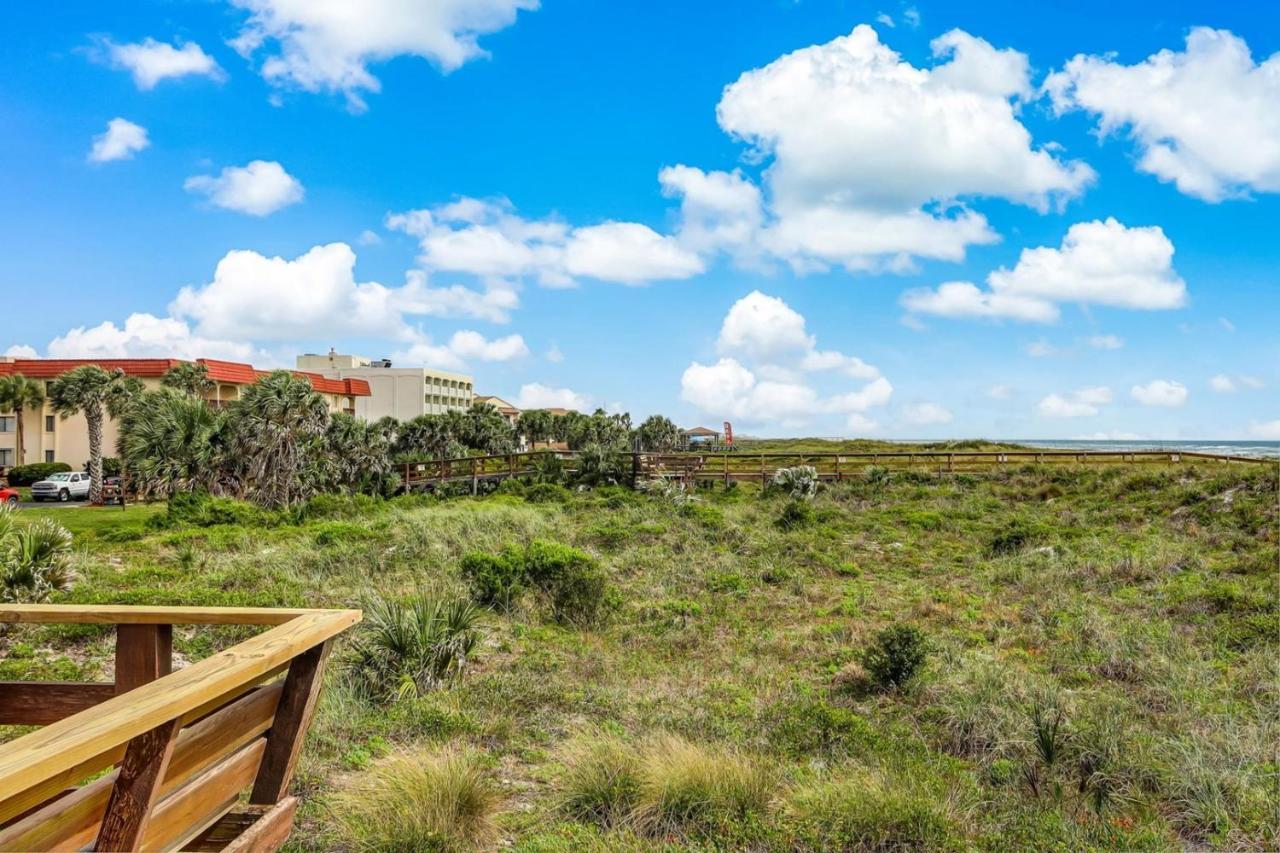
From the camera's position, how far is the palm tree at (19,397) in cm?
5066

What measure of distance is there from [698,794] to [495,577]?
305 inches

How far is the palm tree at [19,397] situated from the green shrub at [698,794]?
60709mm

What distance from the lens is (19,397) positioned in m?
51.3

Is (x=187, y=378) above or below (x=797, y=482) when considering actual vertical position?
above

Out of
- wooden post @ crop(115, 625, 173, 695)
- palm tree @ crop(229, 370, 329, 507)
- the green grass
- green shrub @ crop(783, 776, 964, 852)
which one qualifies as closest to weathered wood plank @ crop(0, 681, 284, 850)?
wooden post @ crop(115, 625, 173, 695)

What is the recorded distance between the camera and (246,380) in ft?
204

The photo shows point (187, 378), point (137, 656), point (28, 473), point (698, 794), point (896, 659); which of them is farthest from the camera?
point (187, 378)

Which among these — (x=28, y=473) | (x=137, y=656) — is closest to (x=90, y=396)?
(x=28, y=473)

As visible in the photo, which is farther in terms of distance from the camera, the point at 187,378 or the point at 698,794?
the point at 187,378

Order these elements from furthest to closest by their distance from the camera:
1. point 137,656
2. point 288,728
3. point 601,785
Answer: point 601,785
point 137,656
point 288,728

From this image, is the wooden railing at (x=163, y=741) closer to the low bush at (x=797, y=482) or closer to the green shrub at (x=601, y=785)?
the green shrub at (x=601, y=785)

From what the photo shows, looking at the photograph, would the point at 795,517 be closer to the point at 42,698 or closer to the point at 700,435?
the point at 42,698

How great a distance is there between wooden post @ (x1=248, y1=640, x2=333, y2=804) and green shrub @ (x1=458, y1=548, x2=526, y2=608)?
920 cm

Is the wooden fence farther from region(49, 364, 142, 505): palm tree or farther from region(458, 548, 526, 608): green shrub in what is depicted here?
region(49, 364, 142, 505): palm tree
